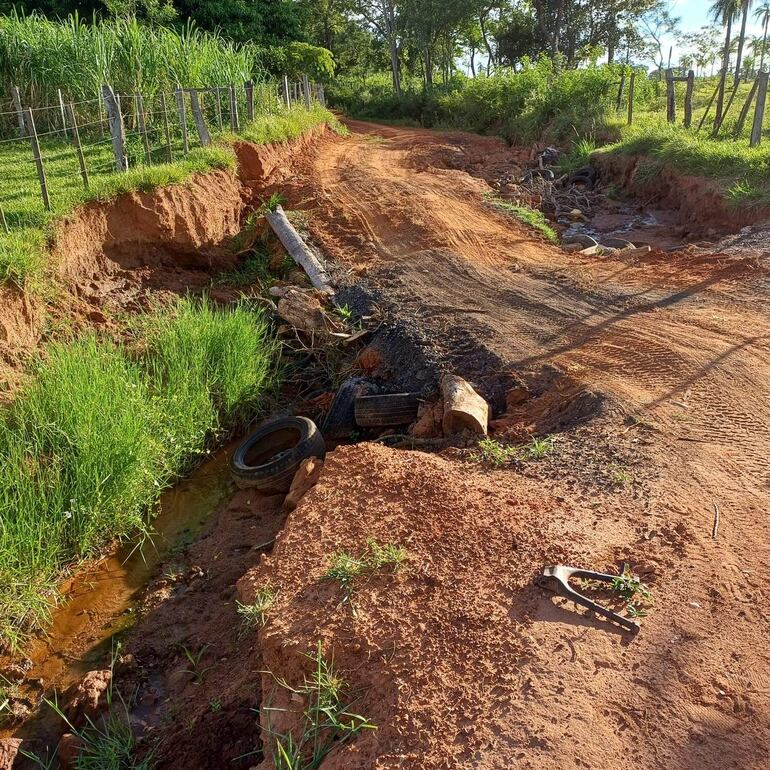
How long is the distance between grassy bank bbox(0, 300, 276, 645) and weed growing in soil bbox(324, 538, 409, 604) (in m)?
2.14

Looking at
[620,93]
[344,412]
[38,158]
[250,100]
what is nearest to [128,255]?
[38,158]

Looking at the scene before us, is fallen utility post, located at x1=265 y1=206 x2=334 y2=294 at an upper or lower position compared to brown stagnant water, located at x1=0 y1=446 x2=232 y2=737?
upper

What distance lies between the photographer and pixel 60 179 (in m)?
8.55

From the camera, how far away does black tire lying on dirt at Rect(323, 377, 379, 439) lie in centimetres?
625

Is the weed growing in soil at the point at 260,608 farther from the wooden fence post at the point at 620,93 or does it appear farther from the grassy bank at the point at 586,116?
the wooden fence post at the point at 620,93

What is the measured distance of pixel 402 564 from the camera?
3.49 meters

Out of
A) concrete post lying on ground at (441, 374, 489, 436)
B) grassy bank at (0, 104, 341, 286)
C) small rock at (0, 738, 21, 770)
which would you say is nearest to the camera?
small rock at (0, 738, 21, 770)

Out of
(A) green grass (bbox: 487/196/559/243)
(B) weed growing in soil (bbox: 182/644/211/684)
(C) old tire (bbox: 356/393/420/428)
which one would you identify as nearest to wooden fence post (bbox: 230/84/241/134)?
(A) green grass (bbox: 487/196/559/243)

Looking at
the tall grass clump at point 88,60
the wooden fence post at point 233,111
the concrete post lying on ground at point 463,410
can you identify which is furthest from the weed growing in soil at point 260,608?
the tall grass clump at point 88,60

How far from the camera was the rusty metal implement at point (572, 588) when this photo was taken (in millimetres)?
2980

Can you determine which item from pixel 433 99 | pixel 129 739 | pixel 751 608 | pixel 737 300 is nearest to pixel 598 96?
pixel 433 99

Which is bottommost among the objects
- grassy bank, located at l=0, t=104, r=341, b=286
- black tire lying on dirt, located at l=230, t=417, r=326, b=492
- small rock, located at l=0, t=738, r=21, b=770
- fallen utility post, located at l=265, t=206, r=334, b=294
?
small rock, located at l=0, t=738, r=21, b=770

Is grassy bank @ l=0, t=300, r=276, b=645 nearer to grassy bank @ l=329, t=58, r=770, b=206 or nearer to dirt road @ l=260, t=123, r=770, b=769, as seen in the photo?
dirt road @ l=260, t=123, r=770, b=769

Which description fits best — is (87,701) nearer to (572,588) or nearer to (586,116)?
(572,588)
